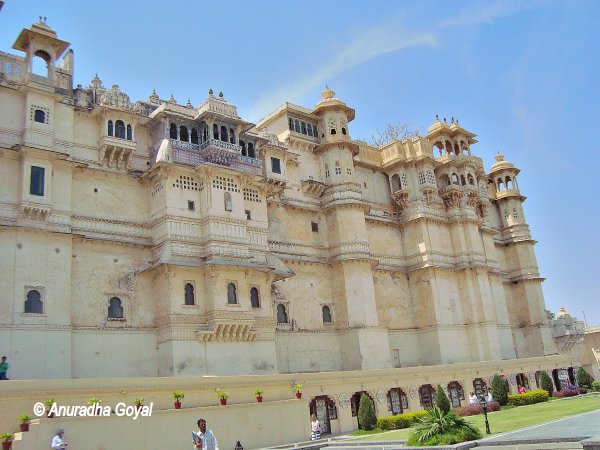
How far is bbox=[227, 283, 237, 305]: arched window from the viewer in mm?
30594

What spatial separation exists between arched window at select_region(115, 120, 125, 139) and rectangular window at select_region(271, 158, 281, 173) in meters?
9.69

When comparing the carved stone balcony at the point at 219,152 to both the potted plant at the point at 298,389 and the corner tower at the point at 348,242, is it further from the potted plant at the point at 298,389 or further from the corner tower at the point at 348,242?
the potted plant at the point at 298,389

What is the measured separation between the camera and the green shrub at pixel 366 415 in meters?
28.7

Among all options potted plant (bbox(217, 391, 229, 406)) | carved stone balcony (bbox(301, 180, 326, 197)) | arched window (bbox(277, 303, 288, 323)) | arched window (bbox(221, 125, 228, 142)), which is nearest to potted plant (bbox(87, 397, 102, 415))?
potted plant (bbox(217, 391, 229, 406))

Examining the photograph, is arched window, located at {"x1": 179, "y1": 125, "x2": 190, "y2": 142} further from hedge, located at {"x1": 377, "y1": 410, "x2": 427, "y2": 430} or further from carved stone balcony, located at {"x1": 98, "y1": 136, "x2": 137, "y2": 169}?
hedge, located at {"x1": 377, "y1": 410, "x2": 427, "y2": 430}

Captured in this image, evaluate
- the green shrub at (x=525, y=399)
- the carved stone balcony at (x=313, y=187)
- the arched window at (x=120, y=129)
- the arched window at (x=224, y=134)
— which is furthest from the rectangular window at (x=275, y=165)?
the green shrub at (x=525, y=399)

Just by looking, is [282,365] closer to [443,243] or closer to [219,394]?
[219,394]

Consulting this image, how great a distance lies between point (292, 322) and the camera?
3616cm

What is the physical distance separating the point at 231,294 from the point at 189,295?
207cm

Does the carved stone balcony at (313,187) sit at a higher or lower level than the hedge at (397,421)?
higher

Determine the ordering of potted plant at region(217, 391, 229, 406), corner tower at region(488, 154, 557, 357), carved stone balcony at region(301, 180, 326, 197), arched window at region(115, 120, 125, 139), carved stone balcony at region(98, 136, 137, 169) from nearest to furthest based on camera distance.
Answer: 1. potted plant at region(217, 391, 229, 406)
2. carved stone balcony at region(98, 136, 137, 169)
3. arched window at region(115, 120, 125, 139)
4. carved stone balcony at region(301, 180, 326, 197)
5. corner tower at region(488, 154, 557, 357)

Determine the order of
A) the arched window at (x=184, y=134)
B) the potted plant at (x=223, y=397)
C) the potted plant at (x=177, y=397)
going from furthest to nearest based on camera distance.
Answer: the arched window at (x=184, y=134), the potted plant at (x=223, y=397), the potted plant at (x=177, y=397)

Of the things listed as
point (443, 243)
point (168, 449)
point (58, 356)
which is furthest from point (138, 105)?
point (443, 243)

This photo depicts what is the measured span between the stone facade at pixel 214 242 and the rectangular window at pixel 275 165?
0.11m
